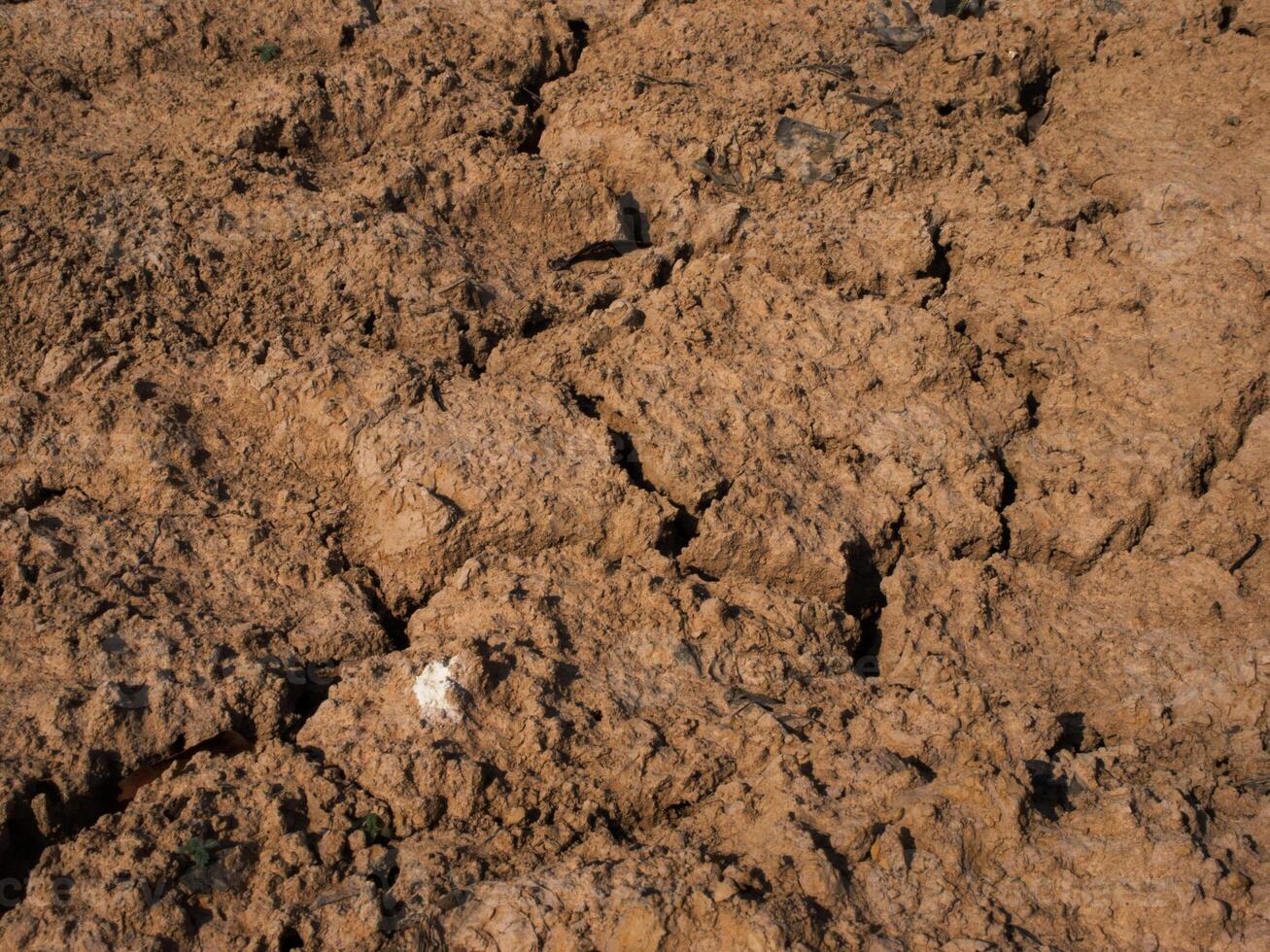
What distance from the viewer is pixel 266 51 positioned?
4.14 meters

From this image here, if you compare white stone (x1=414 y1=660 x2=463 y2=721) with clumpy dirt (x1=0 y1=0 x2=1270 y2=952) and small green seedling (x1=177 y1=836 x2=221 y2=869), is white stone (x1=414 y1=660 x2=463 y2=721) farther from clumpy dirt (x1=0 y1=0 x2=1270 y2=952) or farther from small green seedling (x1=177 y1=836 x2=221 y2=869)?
small green seedling (x1=177 y1=836 x2=221 y2=869)

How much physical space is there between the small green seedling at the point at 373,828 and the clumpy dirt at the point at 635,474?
0.04 m

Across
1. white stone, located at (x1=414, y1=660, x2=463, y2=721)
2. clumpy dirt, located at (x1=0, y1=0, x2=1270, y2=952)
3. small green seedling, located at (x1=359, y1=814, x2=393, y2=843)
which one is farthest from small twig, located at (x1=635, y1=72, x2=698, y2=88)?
small green seedling, located at (x1=359, y1=814, x2=393, y2=843)

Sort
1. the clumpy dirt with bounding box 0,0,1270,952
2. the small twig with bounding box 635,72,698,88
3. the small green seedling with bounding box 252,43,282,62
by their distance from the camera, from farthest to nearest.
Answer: the small twig with bounding box 635,72,698,88
the small green seedling with bounding box 252,43,282,62
the clumpy dirt with bounding box 0,0,1270,952

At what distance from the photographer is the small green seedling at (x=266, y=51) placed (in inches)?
163

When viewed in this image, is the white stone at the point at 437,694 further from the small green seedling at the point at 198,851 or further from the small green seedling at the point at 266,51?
the small green seedling at the point at 266,51

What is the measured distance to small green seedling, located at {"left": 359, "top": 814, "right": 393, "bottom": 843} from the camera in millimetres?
2514

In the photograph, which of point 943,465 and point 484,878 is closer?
point 484,878

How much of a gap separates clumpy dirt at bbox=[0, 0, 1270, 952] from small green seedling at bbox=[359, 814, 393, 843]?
4cm

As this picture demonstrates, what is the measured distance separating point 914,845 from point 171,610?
71.9 inches

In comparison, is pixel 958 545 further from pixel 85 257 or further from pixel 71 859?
pixel 85 257

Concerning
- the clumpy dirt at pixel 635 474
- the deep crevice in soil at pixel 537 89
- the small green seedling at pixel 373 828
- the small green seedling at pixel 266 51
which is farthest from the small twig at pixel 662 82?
the small green seedling at pixel 373 828

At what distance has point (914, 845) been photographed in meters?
2.54

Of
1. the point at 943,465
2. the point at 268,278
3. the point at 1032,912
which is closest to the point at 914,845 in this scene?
the point at 1032,912
